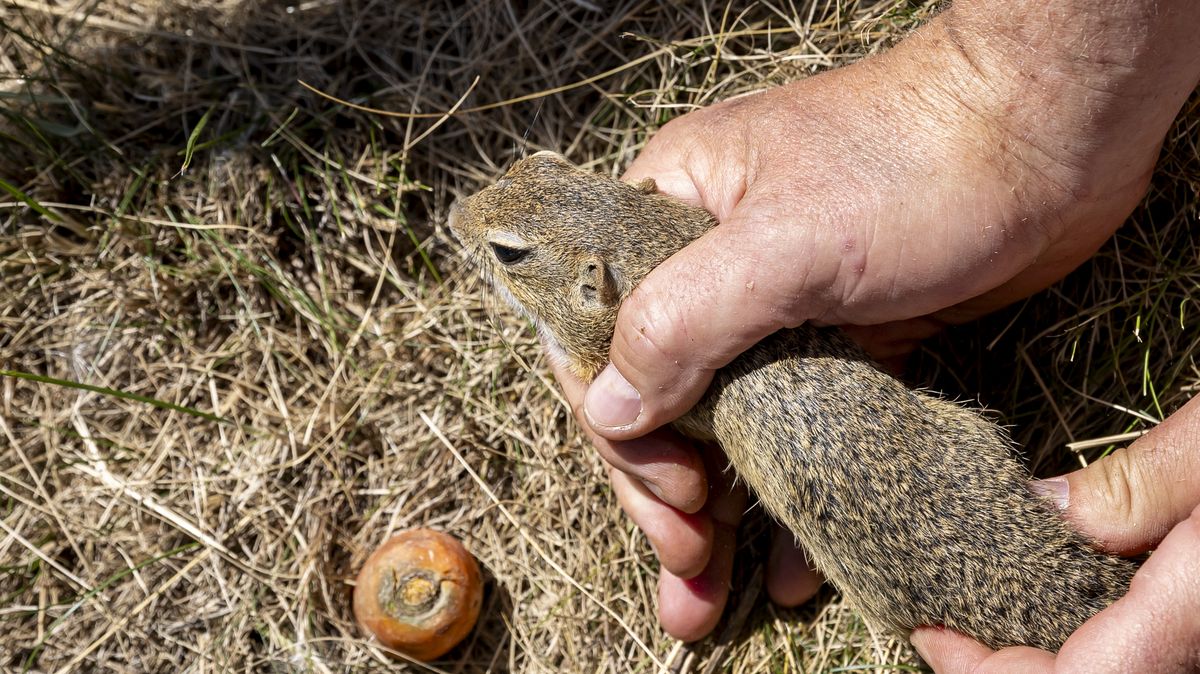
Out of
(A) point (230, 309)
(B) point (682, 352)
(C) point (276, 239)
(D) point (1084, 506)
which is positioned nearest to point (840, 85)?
(B) point (682, 352)

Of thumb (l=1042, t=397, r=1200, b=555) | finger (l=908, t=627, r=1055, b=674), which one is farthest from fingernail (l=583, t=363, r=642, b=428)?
thumb (l=1042, t=397, r=1200, b=555)

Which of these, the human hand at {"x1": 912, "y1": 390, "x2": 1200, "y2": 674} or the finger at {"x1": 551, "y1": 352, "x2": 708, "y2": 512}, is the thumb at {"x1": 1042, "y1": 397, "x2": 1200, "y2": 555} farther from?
the finger at {"x1": 551, "y1": 352, "x2": 708, "y2": 512}

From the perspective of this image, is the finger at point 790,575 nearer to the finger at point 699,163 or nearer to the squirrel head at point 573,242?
the squirrel head at point 573,242

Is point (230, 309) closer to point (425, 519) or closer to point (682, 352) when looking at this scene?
point (425, 519)

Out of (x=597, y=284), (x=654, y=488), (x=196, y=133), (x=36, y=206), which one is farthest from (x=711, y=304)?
(x=36, y=206)

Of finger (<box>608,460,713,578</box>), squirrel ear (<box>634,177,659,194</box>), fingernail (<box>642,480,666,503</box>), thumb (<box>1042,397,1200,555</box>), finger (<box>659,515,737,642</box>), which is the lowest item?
finger (<box>659,515,737,642</box>)

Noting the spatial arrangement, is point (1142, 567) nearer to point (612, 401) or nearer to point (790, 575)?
point (790, 575)

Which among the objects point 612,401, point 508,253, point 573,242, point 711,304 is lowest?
point 612,401
